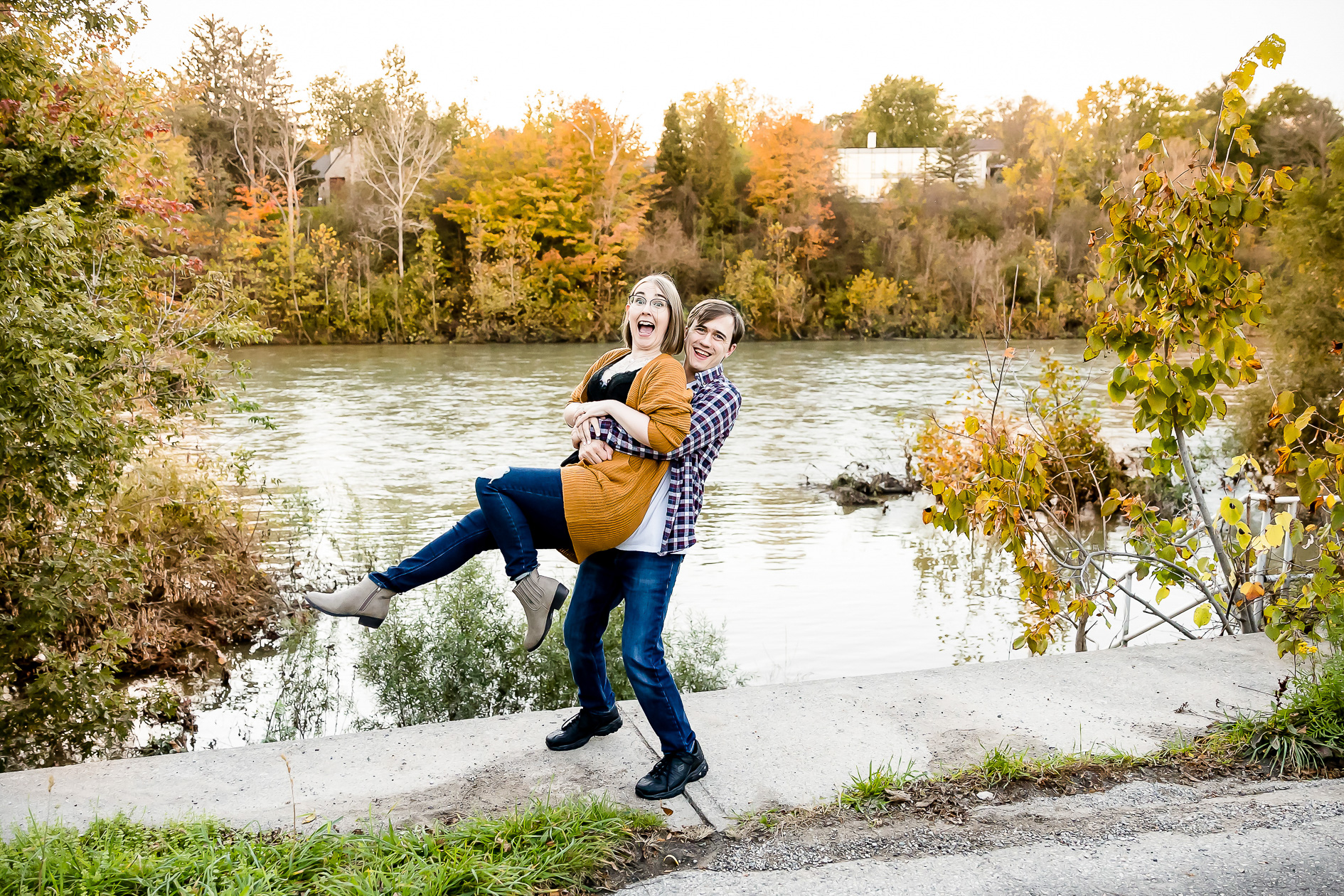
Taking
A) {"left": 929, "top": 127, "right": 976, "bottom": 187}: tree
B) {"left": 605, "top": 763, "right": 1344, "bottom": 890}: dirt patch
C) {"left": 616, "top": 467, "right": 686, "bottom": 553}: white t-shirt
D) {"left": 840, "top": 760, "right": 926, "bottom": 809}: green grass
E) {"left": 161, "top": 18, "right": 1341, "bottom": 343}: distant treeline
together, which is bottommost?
{"left": 605, "top": 763, "right": 1344, "bottom": 890}: dirt patch

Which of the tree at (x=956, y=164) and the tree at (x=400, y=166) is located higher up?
the tree at (x=956, y=164)

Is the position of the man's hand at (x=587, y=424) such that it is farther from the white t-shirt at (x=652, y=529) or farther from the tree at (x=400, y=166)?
the tree at (x=400, y=166)

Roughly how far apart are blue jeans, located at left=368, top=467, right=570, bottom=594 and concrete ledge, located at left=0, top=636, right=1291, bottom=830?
76 cm

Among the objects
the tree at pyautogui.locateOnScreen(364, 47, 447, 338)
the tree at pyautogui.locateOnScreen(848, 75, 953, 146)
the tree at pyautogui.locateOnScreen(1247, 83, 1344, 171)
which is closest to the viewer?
the tree at pyautogui.locateOnScreen(1247, 83, 1344, 171)

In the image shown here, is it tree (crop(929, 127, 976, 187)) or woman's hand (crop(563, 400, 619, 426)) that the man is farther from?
tree (crop(929, 127, 976, 187))

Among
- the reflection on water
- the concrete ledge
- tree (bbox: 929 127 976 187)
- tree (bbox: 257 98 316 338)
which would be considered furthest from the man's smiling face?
tree (bbox: 929 127 976 187)

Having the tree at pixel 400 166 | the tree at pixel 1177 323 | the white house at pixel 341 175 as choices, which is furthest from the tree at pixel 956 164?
the tree at pixel 1177 323

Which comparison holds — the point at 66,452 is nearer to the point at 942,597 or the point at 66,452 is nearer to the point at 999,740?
the point at 999,740

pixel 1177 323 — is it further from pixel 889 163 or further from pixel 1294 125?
pixel 889 163

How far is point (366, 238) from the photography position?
46.8 m

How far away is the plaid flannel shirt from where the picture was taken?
11.6 feet

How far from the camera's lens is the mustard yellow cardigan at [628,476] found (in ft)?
11.2

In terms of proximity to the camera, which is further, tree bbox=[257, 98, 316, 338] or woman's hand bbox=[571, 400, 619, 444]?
tree bbox=[257, 98, 316, 338]

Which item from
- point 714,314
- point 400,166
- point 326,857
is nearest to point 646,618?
point 714,314
